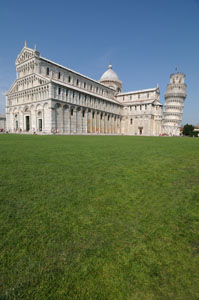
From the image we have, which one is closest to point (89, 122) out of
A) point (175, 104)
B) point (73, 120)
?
point (73, 120)

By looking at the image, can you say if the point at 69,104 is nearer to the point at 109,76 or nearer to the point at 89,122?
the point at 89,122

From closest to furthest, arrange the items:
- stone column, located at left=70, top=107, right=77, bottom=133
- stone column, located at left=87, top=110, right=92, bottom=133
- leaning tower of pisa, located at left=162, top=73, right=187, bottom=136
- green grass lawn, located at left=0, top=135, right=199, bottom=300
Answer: green grass lawn, located at left=0, top=135, right=199, bottom=300 → stone column, located at left=70, top=107, right=77, bottom=133 → stone column, located at left=87, top=110, right=92, bottom=133 → leaning tower of pisa, located at left=162, top=73, right=187, bottom=136

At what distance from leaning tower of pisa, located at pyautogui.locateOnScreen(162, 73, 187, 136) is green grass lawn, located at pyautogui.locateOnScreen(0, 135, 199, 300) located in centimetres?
7256

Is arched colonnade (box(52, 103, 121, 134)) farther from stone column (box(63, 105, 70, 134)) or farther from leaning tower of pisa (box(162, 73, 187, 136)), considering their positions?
leaning tower of pisa (box(162, 73, 187, 136))

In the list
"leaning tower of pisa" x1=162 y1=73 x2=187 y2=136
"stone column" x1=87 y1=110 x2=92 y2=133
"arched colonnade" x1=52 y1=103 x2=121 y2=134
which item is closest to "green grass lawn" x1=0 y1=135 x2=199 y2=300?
"arched colonnade" x1=52 y1=103 x2=121 y2=134

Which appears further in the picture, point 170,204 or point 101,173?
point 101,173

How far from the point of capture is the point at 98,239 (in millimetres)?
2127

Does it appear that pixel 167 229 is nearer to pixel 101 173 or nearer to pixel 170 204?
pixel 170 204

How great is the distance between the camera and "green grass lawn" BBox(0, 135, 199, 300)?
1.54 meters

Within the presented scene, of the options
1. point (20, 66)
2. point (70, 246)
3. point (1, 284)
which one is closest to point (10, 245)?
point (1, 284)

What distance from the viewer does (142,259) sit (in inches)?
73.9

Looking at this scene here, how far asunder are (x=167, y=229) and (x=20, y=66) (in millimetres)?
48876

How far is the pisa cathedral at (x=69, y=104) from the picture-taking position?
3516 cm

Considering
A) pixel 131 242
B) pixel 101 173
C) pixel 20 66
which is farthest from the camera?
pixel 20 66
